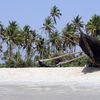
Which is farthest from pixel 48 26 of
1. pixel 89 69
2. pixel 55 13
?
pixel 89 69

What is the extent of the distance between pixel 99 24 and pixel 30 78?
3583 centimetres

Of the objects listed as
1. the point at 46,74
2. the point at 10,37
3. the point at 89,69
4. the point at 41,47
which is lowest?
the point at 46,74

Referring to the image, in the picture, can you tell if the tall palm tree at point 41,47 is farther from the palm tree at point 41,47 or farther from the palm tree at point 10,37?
the palm tree at point 10,37

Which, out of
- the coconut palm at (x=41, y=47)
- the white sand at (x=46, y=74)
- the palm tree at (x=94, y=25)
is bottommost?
the white sand at (x=46, y=74)

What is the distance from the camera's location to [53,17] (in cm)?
7144

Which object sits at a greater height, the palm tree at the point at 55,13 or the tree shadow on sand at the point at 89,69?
the palm tree at the point at 55,13

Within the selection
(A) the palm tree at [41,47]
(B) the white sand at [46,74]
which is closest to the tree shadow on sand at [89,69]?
(B) the white sand at [46,74]

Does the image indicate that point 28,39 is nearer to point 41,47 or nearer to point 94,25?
point 41,47

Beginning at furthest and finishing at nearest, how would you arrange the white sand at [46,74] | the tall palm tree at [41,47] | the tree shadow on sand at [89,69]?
the tall palm tree at [41,47], the tree shadow on sand at [89,69], the white sand at [46,74]

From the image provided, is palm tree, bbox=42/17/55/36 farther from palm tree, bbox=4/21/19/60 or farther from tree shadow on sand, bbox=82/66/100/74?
tree shadow on sand, bbox=82/66/100/74

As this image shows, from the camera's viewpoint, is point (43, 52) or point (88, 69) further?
point (43, 52)

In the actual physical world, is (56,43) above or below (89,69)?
above

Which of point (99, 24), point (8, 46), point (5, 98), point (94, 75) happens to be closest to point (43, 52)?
point (8, 46)

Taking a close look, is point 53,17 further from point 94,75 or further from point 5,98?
point 5,98
